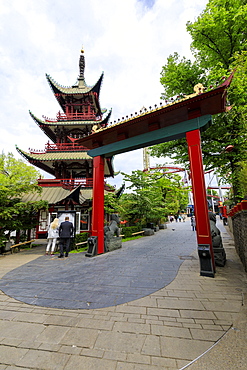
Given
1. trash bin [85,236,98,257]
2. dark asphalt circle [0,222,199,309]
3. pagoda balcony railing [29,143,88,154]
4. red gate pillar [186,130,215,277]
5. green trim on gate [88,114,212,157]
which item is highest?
pagoda balcony railing [29,143,88,154]

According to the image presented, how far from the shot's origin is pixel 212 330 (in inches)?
94.5

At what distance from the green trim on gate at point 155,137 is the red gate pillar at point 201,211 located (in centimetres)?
35

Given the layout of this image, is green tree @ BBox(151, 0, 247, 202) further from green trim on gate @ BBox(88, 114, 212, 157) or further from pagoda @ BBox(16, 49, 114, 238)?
pagoda @ BBox(16, 49, 114, 238)

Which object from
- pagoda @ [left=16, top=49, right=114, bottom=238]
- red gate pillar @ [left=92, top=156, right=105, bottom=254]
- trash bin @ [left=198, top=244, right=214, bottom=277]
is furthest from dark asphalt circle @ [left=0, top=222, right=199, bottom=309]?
pagoda @ [left=16, top=49, right=114, bottom=238]

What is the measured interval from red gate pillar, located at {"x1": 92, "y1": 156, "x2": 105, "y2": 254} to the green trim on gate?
61 cm

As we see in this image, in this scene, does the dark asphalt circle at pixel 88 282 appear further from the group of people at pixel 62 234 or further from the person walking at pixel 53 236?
the person walking at pixel 53 236

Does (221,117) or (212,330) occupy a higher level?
(221,117)

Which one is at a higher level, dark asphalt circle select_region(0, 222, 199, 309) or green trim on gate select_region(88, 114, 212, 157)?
green trim on gate select_region(88, 114, 212, 157)

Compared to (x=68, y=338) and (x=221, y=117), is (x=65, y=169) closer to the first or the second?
(x=221, y=117)

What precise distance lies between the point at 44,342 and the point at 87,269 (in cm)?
339

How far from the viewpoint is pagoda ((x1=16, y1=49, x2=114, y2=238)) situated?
1459cm

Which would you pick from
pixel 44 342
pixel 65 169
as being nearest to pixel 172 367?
pixel 44 342

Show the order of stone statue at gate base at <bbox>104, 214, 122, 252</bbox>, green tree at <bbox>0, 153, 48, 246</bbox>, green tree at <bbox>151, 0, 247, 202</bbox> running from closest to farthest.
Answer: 1. green tree at <bbox>151, 0, 247, 202</bbox>
2. stone statue at gate base at <bbox>104, 214, 122, 252</bbox>
3. green tree at <bbox>0, 153, 48, 246</bbox>

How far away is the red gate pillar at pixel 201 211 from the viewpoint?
472 centimetres
